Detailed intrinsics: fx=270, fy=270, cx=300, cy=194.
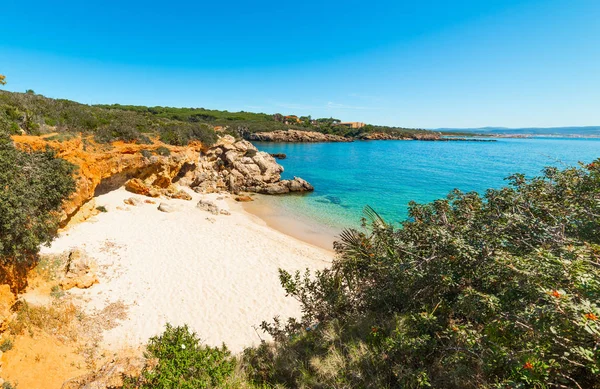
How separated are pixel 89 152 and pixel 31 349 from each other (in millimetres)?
13347

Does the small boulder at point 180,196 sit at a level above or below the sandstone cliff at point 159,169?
below

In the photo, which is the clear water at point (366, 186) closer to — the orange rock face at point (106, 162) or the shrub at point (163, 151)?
the orange rock face at point (106, 162)

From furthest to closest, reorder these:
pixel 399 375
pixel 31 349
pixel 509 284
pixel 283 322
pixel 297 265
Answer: pixel 297 265 → pixel 283 322 → pixel 31 349 → pixel 399 375 → pixel 509 284

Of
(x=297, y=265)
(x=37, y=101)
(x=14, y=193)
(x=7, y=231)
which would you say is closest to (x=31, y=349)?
(x=7, y=231)

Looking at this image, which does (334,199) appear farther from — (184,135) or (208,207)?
(184,135)

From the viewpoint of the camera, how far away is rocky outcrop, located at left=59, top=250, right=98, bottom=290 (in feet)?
31.2

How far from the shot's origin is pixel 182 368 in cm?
494

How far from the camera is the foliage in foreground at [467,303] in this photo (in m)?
3.05

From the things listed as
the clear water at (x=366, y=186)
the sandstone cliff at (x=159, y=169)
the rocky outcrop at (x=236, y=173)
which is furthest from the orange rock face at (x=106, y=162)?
the clear water at (x=366, y=186)

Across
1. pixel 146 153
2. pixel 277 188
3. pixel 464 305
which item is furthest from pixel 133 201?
pixel 464 305

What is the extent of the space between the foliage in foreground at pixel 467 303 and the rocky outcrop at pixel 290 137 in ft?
289

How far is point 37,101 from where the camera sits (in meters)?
18.8

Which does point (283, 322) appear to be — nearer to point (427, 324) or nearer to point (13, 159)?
point (427, 324)

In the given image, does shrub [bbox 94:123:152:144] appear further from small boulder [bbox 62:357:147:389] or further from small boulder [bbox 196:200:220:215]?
small boulder [bbox 62:357:147:389]
